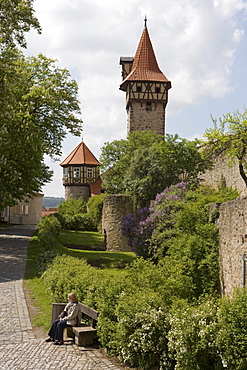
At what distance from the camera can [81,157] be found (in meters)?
52.2

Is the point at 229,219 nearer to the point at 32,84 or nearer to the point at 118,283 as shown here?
the point at 118,283

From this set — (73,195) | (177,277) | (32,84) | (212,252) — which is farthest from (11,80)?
(73,195)

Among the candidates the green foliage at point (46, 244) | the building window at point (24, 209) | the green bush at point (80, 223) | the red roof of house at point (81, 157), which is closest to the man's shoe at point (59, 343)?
the green foliage at point (46, 244)

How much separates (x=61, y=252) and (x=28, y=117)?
6.88 meters

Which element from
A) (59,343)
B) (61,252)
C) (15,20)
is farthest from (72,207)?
(59,343)

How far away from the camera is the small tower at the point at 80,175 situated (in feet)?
165

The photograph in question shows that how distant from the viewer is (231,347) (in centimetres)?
533

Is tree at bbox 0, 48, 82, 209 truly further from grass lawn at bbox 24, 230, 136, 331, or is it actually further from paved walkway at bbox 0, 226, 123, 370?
paved walkway at bbox 0, 226, 123, 370

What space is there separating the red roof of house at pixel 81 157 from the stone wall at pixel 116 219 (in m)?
25.4

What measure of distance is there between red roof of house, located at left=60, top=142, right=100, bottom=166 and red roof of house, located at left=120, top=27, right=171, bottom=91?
1067cm

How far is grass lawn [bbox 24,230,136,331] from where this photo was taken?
421 inches

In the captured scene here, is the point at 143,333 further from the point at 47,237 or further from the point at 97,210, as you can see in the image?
the point at 97,210

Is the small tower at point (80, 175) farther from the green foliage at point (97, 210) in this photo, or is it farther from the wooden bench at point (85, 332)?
the wooden bench at point (85, 332)

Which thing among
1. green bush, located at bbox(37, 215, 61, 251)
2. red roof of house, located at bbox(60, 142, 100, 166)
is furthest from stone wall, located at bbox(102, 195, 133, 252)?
red roof of house, located at bbox(60, 142, 100, 166)
